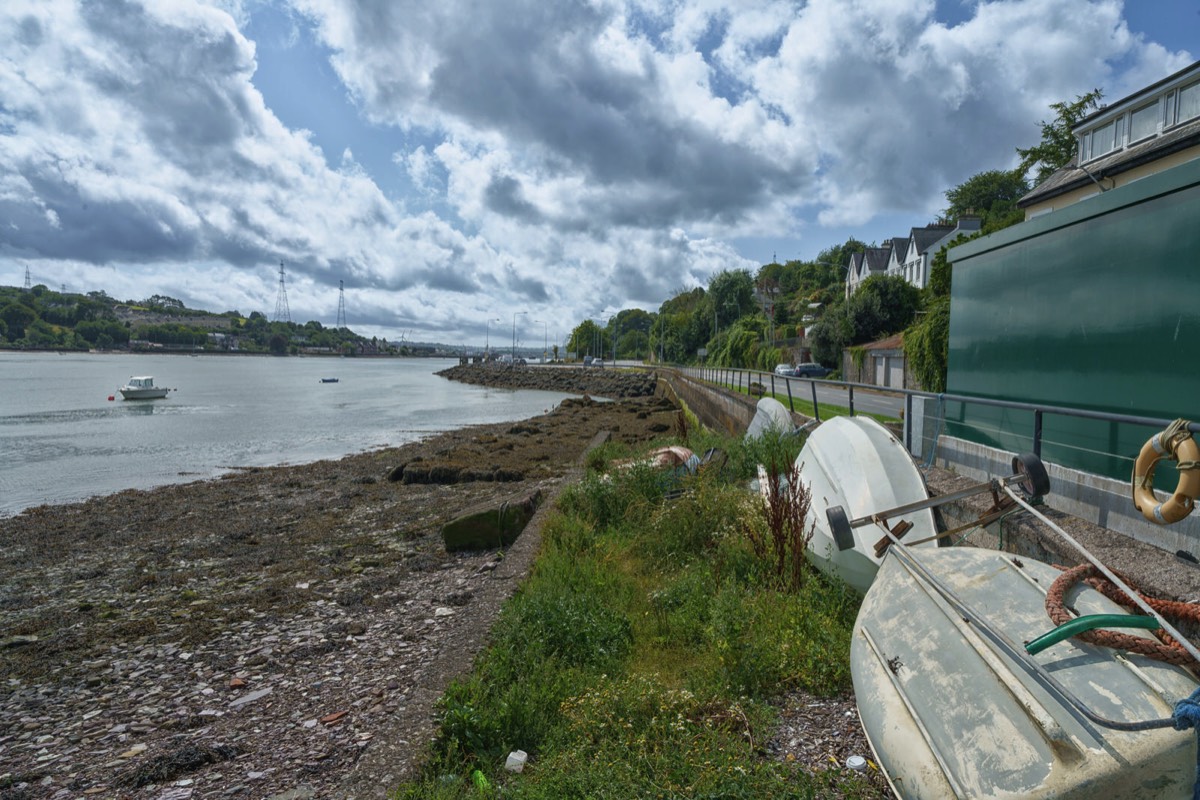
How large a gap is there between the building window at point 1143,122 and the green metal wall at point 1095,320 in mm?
14533

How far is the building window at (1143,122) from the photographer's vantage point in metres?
16.4

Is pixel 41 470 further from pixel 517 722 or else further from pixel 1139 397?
pixel 1139 397

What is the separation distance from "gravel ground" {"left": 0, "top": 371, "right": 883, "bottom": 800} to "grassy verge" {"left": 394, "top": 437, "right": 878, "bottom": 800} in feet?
0.79

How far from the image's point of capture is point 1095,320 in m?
5.03

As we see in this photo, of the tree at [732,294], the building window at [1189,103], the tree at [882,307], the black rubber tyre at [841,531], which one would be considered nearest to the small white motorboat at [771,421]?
the black rubber tyre at [841,531]

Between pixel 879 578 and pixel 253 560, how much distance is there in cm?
978

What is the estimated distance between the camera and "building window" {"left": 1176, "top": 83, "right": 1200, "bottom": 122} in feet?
48.4

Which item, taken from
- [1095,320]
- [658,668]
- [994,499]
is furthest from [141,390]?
[1095,320]

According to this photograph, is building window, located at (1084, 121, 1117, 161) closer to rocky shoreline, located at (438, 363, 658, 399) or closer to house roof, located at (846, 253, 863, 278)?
rocky shoreline, located at (438, 363, 658, 399)

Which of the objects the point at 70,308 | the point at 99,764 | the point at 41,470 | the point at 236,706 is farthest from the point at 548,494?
the point at 70,308

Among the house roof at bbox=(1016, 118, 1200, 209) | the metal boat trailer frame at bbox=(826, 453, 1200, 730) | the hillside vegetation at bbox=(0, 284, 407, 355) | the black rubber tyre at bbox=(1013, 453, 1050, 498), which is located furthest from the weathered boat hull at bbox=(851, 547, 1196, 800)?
the hillside vegetation at bbox=(0, 284, 407, 355)

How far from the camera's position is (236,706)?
18.6 ft

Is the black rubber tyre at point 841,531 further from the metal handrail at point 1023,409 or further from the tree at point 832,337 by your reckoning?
the tree at point 832,337

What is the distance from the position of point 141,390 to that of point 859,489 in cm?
5842
